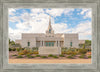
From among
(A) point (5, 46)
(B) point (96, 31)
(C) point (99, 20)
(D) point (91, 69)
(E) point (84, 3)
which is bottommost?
(D) point (91, 69)

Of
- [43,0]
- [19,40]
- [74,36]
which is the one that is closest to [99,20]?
[43,0]

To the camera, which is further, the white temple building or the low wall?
the white temple building

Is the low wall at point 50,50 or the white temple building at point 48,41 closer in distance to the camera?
the low wall at point 50,50

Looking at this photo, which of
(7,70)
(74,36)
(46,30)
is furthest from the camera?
(46,30)

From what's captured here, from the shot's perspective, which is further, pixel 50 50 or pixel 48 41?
pixel 48 41

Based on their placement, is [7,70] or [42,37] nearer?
[7,70]

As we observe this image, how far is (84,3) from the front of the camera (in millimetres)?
2443

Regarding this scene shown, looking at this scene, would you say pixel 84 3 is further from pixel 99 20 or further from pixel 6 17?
pixel 6 17

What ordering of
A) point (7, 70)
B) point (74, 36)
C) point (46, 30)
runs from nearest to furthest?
1. point (7, 70)
2. point (74, 36)
3. point (46, 30)

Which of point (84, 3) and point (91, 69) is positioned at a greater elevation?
point (84, 3)

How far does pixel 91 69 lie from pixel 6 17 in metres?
2.80

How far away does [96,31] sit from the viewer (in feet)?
8.07

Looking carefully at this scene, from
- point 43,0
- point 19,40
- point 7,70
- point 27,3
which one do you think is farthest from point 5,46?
point 19,40

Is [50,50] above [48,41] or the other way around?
the other way around
